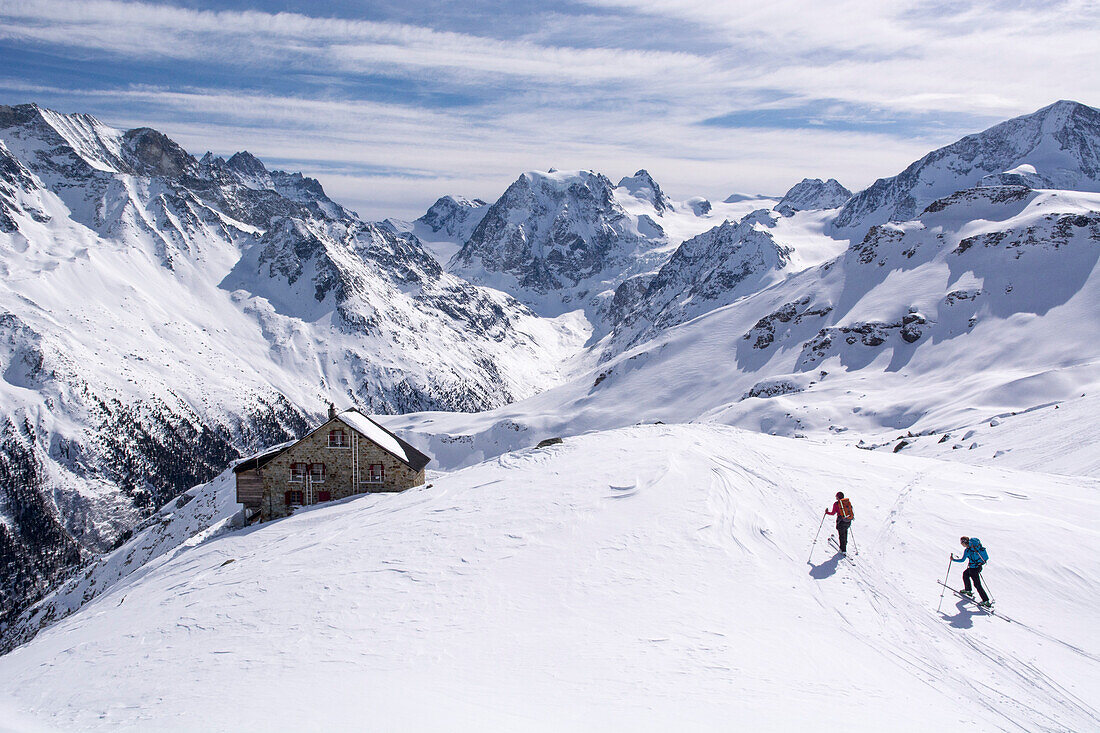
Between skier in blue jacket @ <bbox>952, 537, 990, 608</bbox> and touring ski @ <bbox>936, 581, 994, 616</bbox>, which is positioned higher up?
skier in blue jacket @ <bbox>952, 537, 990, 608</bbox>

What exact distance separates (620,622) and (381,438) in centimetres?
2477

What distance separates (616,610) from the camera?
13141 millimetres

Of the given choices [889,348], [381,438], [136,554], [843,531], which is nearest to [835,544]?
[843,531]

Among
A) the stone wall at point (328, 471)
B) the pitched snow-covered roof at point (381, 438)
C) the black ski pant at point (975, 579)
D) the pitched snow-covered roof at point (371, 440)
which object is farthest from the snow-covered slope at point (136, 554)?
the black ski pant at point (975, 579)

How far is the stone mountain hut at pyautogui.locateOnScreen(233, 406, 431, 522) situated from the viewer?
32969mm

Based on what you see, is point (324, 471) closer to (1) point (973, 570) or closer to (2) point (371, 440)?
(2) point (371, 440)

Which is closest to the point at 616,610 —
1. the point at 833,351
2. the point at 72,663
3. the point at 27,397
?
the point at 72,663

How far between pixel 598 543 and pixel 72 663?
39.6 ft

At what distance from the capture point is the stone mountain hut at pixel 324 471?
3297 cm

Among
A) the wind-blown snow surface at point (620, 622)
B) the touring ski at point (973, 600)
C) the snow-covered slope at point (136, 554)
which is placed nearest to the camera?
the wind-blown snow surface at point (620, 622)

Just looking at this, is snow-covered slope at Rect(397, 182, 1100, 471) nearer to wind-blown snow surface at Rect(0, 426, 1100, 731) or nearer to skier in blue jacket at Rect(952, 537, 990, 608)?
wind-blown snow surface at Rect(0, 426, 1100, 731)

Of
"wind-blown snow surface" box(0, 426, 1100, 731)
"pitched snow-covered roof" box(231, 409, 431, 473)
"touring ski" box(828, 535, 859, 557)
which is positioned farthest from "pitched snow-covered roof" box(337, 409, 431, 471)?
"touring ski" box(828, 535, 859, 557)

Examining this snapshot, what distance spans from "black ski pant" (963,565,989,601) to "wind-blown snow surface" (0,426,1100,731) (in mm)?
512

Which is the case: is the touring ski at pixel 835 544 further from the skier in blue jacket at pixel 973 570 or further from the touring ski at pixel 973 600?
the skier in blue jacket at pixel 973 570
